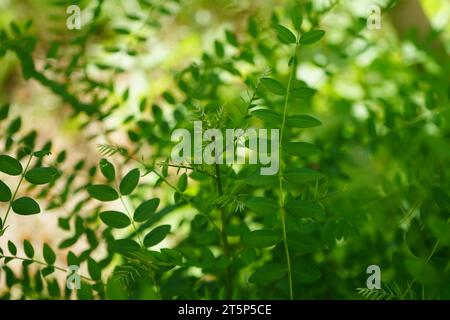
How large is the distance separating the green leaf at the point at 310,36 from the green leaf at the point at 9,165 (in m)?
0.39

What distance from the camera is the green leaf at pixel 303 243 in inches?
28.4

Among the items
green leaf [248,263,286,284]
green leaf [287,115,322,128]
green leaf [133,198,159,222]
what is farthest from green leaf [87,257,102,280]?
green leaf [287,115,322,128]

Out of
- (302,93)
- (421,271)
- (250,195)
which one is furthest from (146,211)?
(421,271)

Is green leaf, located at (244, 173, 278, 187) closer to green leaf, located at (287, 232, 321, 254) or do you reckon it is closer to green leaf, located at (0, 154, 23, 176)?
green leaf, located at (287, 232, 321, 254)

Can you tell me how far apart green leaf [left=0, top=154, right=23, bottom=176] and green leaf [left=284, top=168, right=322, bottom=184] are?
0.34m

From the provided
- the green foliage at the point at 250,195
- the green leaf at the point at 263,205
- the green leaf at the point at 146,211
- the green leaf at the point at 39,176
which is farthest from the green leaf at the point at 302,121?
the green leaf at the point at 39,176

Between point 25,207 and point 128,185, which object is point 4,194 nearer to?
point 25,207

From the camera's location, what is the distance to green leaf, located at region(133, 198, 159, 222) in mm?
754

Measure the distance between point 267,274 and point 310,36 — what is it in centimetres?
31

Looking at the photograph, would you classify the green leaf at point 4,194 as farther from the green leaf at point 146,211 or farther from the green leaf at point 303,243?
the green leaf at point 303,243
